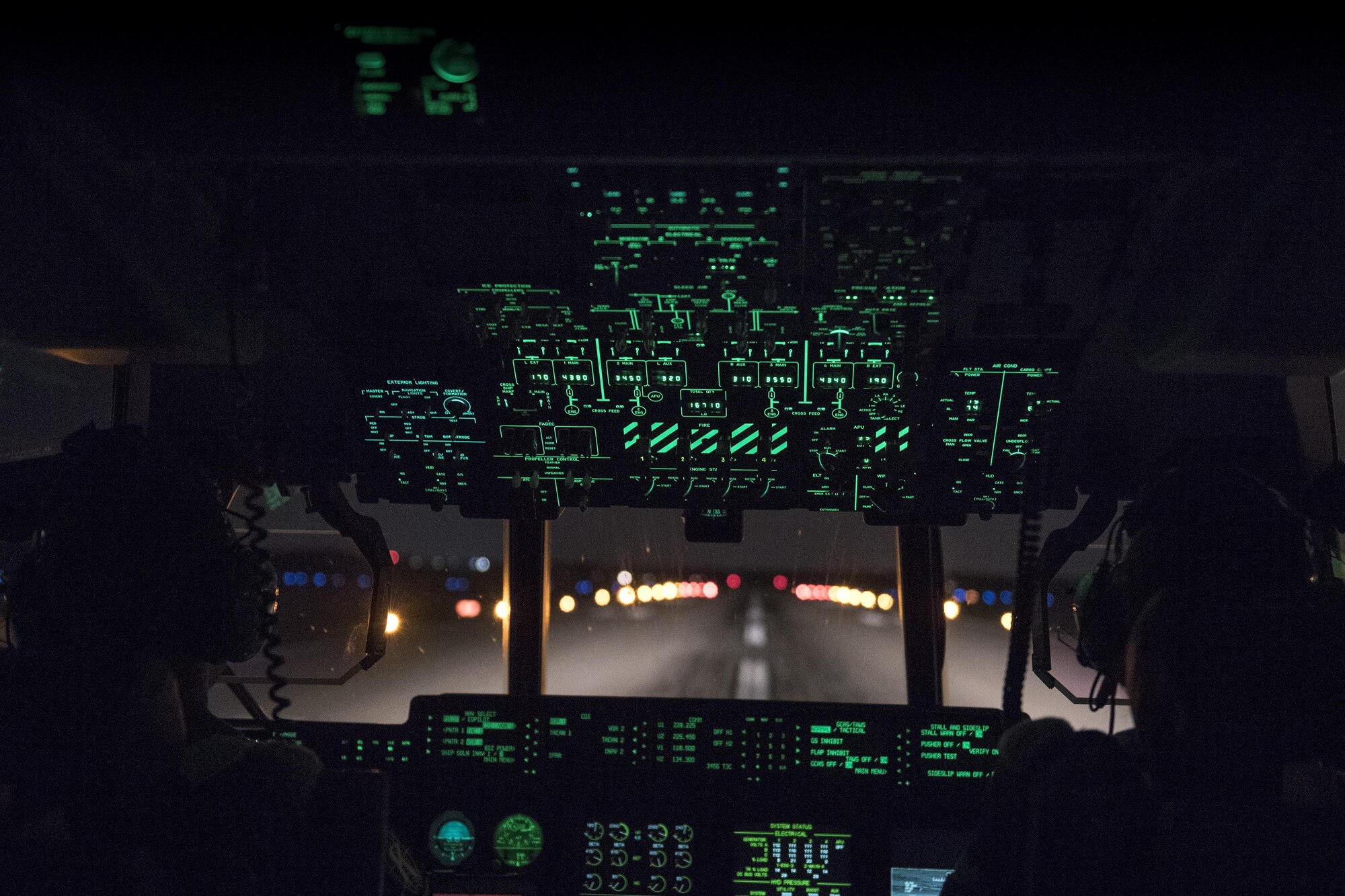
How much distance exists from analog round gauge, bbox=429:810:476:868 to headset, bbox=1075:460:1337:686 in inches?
48.5

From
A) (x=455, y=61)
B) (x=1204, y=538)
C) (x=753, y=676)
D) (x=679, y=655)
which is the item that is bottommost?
(x=753, y=676)

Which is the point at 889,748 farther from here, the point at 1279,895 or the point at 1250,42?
the point at 1250,42

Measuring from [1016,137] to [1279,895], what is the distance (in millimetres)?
1000

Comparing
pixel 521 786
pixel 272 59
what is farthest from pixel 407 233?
pixel 521 786

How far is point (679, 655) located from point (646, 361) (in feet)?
14.8

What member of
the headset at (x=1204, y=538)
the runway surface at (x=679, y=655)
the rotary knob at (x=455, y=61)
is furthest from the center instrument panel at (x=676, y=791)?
the runway surface at (x=679, y=655)

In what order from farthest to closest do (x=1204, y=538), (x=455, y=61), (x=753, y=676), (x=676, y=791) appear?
(x=753, y=676) → (x=676, y=791) → (x=1204, y=538) → (x=455, y=61)

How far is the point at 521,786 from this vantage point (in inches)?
64.6

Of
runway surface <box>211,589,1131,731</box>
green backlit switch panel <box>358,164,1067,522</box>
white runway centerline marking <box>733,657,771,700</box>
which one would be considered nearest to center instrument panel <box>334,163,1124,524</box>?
green backlit switch panel <box>358,164,1067,522</box>

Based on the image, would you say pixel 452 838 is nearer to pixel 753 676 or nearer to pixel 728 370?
pixel 728 370

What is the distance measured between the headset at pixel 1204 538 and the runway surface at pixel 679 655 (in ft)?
9.43

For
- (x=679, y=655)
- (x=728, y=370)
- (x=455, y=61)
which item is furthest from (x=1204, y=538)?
(x=679, y=655)

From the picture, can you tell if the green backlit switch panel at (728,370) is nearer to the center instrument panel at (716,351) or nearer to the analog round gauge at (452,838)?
the center instrument panel at (716,351)

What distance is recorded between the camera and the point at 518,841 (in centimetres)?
164
